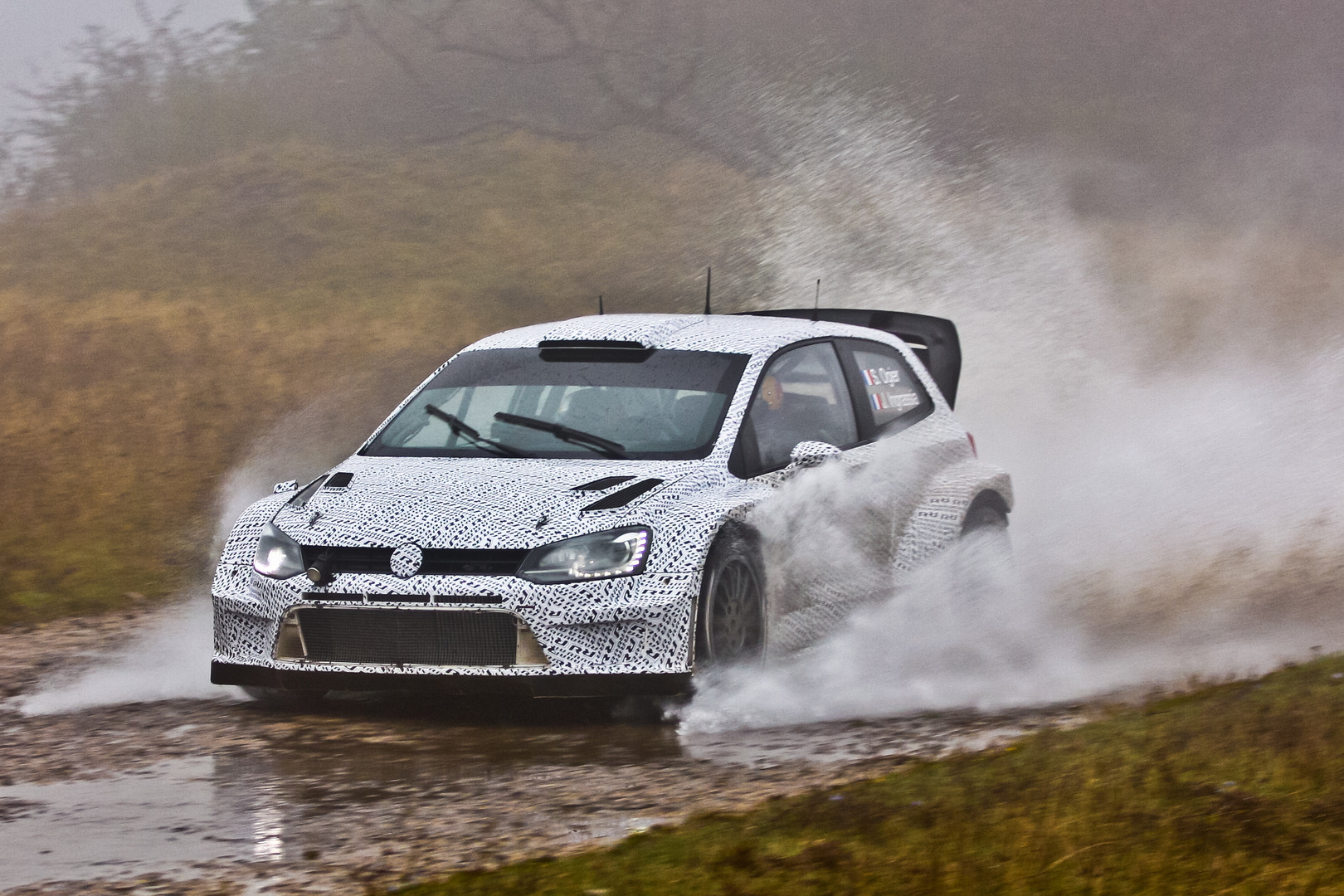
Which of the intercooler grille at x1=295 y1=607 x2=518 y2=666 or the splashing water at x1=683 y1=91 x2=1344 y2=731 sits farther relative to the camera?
the splashing water at x1=683 y1=91 x2=1344 y2=731

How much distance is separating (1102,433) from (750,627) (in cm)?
911

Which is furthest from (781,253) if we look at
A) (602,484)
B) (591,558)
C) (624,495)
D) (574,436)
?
(591,558)

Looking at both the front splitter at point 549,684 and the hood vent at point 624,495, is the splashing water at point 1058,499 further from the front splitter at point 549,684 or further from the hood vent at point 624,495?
the hood vent at point 624,495

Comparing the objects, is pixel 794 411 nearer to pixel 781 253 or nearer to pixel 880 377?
pixel 880 377

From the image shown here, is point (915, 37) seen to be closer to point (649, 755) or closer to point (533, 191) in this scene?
point (533, 191)

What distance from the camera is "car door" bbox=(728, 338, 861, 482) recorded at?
769 centimetres

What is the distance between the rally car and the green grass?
4.15 ft

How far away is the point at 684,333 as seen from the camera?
8398 mm

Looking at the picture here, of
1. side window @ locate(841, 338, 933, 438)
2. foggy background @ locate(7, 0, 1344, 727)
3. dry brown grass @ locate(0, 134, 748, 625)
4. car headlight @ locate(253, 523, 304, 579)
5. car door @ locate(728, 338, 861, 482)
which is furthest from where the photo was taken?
dry brown grass @ locate(0, 134, 748, 625)

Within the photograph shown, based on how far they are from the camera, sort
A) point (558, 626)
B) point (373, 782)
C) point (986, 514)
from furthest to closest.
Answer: point (986, 514) → point (558, 626) → point (373, 782)

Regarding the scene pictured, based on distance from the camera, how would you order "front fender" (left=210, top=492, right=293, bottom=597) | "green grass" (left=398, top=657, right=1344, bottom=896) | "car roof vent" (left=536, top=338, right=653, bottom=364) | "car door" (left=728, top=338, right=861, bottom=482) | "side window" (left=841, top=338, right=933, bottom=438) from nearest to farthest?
"green grass" (left=398, top=657, right=1344, bottom=896) → "front fender" (left=210, top=492, right=293, bottom=597) → "car door" (left=728, top=338, right=861, bottom=482) → "car roof vent" (left=536, top=338, right=653, bottom=364) → "side window" (left=841, top=338, right=933, bottom=438)

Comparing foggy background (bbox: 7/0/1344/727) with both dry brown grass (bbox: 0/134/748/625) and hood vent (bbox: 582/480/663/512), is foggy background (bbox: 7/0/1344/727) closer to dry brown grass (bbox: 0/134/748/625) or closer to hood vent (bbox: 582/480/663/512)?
dry brown grass (bbox: 0/134/748/625)

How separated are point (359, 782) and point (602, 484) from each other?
1561 millimetres

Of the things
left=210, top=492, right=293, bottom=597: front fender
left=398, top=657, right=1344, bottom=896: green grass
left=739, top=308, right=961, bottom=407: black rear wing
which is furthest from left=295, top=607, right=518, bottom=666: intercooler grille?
left=739, top=308, right=961, bottom=407: black rear wing
